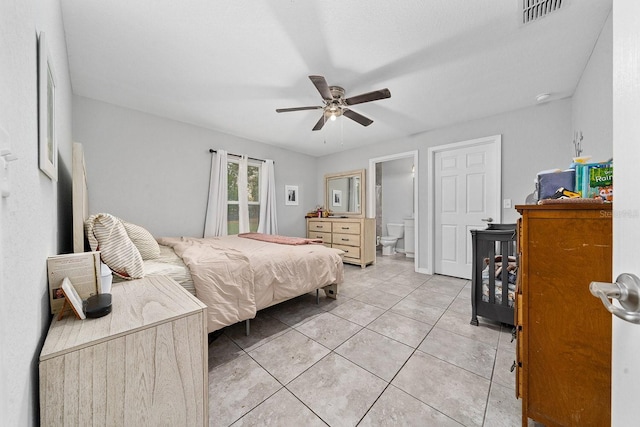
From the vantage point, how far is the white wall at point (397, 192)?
573cm

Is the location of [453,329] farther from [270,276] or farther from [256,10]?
[256,10]

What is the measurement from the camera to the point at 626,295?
0.37m

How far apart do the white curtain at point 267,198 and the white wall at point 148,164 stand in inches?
19.3

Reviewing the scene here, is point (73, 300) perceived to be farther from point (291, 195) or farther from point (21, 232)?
point (291, 195)

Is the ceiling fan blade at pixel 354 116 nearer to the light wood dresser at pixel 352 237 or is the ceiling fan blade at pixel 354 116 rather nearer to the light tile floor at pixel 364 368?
the light wood dresser at pixel 352 237

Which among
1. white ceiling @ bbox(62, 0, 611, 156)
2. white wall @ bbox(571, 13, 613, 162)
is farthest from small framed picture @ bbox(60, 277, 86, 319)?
white wall @ bbox(571, 13, 613, 162)

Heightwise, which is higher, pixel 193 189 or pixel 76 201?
pixel 193 189

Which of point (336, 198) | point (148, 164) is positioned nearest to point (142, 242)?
point (148, 164)

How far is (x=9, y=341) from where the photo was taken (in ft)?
1.53

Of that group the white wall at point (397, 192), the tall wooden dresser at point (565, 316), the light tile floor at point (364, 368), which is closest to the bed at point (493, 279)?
the light tile floor at point (364, 368)

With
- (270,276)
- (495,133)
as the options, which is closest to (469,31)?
(495,133)

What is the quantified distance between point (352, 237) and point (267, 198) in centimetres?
180

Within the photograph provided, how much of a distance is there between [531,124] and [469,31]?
6.54 ft

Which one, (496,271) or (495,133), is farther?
(495,133)
